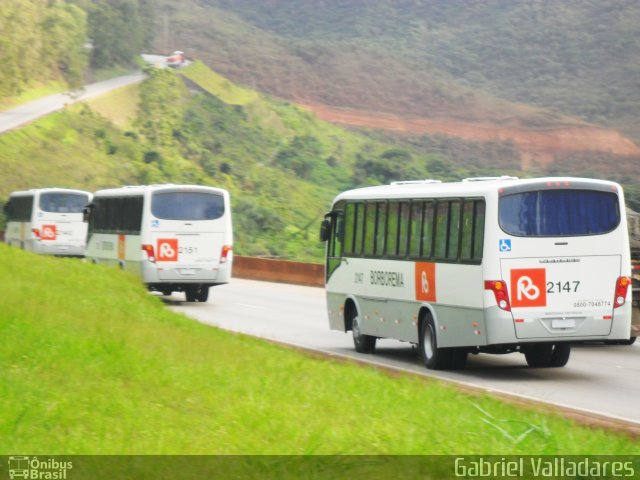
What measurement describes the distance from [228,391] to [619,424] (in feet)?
11.6

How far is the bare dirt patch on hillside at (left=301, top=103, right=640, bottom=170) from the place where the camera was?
93875 mm

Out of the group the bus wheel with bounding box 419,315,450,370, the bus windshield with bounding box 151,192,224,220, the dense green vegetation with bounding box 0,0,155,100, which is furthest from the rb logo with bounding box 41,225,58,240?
the dense green vegetation with bounding box 0,0,155,100

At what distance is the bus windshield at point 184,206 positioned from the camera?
1259 inches

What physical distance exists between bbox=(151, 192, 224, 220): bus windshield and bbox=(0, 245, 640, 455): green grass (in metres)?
15.0

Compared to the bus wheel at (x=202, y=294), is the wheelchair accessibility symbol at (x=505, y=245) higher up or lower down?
higher up

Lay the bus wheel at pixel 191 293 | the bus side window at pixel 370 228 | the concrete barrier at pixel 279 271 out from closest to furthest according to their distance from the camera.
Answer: the bus side window at pixel 370 228
the bus wheel at pixel 191 293
the concrete barrier at pixel 279 271

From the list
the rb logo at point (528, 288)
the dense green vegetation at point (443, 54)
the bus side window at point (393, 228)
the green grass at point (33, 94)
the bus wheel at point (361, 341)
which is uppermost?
the dense green vegetation at point (443, 54)

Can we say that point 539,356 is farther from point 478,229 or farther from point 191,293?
point 191,293

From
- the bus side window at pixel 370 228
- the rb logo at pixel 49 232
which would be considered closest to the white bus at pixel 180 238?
the bus side window at pixel 370 228

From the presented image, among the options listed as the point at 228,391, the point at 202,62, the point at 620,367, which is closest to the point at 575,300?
the point at 620,367

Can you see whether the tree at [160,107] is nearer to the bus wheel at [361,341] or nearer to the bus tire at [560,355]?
the bus wheel at [361,341]

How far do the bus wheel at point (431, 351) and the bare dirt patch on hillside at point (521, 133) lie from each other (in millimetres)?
75906

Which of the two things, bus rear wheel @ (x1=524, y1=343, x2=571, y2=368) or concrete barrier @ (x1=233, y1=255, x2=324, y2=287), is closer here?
bus rear wheel @ (x1=524, y1=343, x2=571, y2=368)

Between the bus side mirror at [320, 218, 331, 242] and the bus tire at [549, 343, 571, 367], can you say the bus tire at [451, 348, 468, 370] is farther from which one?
the bus side mirror at [320, 218, 331, 242]
